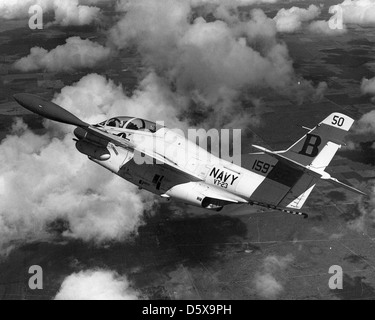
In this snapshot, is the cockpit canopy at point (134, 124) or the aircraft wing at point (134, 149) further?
the cockpit canopy at point (134, 124)

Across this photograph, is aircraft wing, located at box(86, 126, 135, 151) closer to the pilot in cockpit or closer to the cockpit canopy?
the cockpit canopy

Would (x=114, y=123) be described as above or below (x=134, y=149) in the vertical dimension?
above

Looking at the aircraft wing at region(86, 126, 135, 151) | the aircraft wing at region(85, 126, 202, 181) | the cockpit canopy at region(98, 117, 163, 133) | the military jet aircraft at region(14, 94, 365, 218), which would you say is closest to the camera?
the military jet aircraft at region(14, 94, 365, 218)

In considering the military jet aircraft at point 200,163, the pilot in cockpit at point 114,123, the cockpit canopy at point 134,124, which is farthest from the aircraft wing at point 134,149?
the pilot in cockpit at point 114,123

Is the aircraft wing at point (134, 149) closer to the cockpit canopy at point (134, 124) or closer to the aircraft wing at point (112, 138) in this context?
the aircraft wing at point (112, 138)

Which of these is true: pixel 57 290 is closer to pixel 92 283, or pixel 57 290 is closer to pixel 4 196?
pixel 92 283

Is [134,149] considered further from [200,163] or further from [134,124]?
[200,163]

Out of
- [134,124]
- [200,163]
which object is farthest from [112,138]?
[200,163]

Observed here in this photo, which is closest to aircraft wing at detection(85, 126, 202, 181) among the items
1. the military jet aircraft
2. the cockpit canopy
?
the military jet aircraft
